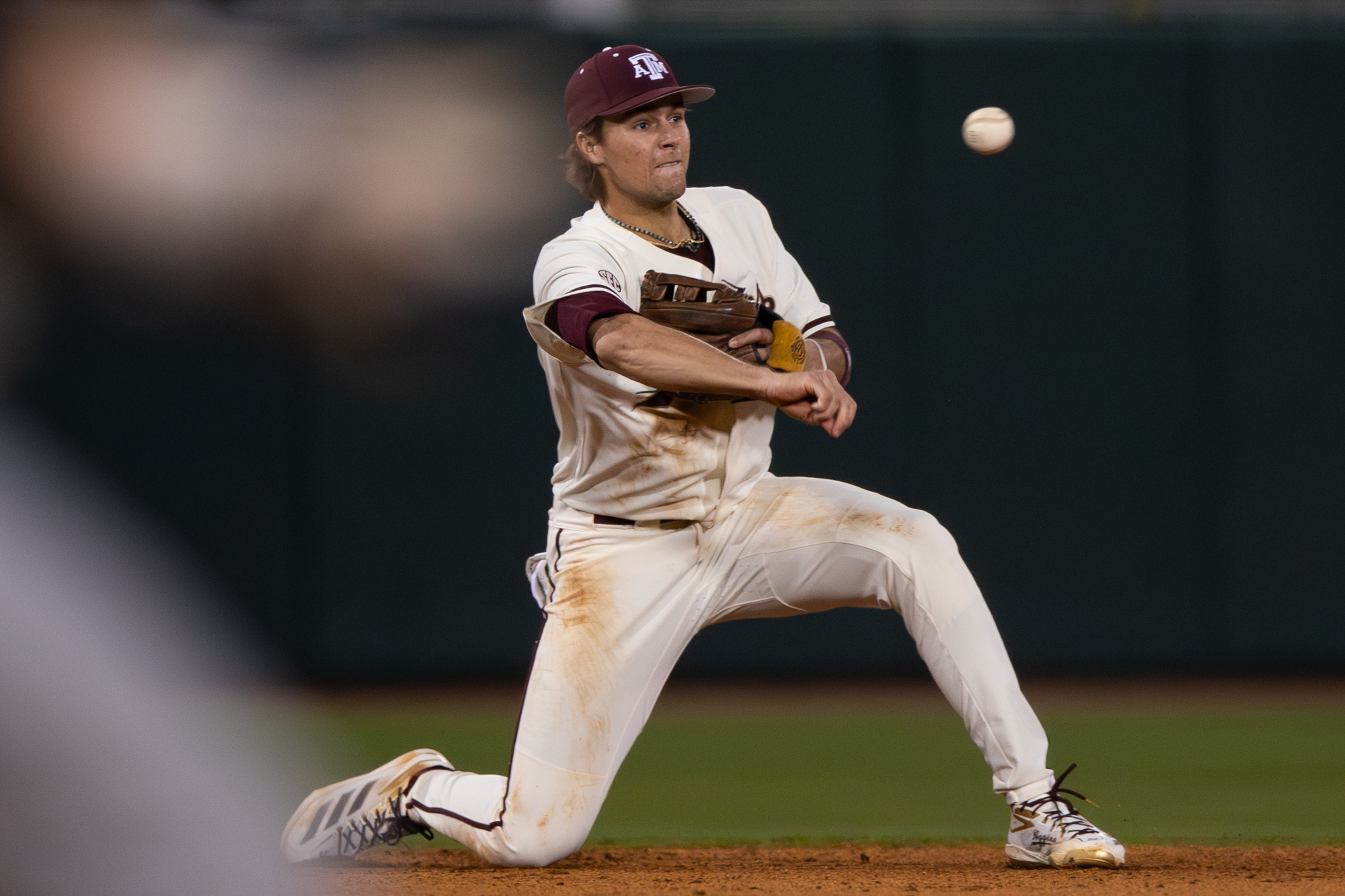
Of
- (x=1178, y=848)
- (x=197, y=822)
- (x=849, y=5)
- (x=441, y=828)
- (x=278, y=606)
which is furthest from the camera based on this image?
(x=849, y=5)

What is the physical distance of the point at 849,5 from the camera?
748 cm

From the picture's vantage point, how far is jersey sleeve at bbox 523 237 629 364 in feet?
10.8

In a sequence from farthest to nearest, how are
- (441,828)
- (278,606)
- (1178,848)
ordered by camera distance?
(278,606) < (1178,848) < (441,828)

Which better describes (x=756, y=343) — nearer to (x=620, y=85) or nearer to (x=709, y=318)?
(x=709, y=318)

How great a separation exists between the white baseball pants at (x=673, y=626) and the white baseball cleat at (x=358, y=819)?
Answer: 2.2 inches

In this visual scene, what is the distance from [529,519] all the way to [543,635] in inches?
137

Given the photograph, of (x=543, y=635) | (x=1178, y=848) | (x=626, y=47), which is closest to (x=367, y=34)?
(x=626, y=47)

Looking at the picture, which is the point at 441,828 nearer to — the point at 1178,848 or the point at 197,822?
the point at 197,822

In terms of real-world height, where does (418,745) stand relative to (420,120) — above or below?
below

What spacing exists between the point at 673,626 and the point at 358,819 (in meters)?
0.84

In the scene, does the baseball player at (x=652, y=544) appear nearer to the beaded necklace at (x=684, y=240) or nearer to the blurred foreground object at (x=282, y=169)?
the beaded necklace at (x=684, y=240)

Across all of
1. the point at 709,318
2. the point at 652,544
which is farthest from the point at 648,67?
the point at 652,544

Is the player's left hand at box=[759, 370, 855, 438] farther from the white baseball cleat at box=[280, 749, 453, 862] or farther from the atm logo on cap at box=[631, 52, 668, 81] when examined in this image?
the white baseball cleat at box=[280, 749, 453, 862]

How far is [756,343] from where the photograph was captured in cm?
354
